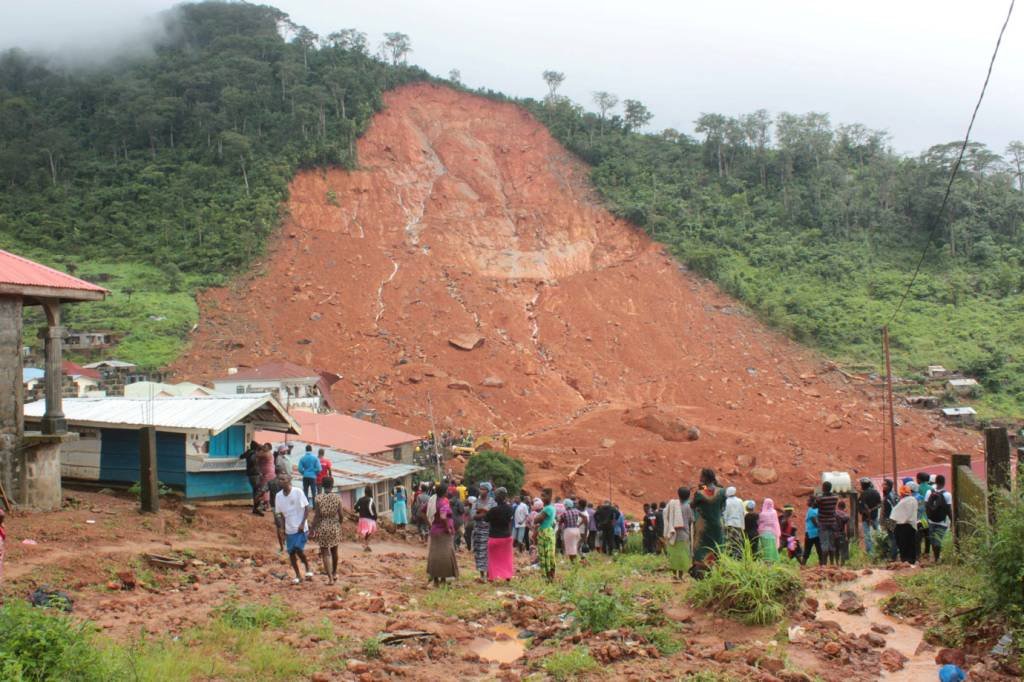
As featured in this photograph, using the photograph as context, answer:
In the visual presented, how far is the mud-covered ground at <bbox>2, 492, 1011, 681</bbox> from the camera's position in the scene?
248 inches

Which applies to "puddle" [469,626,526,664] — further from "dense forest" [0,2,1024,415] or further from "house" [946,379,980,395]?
"house" [946,379,980,395]

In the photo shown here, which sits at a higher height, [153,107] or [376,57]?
[376,57]

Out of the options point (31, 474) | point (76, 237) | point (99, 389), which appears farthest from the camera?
point (76, 237)

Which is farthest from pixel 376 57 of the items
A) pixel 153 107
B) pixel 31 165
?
pixel 31 165

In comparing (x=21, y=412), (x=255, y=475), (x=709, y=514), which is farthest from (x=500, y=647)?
(x=21, y=412)

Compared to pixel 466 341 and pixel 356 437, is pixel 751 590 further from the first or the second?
pixel 466 341

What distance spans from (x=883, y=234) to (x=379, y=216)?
106 feet

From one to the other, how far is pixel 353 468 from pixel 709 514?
1312 centimetres

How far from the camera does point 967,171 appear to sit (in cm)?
6228

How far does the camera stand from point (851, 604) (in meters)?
7.86

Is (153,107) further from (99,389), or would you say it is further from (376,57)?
(99,389)

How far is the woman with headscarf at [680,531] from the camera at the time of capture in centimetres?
1022

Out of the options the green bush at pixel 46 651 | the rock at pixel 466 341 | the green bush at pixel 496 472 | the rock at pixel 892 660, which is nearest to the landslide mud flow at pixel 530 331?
the rock at pixel 466 341

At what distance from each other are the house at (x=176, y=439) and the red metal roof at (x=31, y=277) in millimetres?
2296
